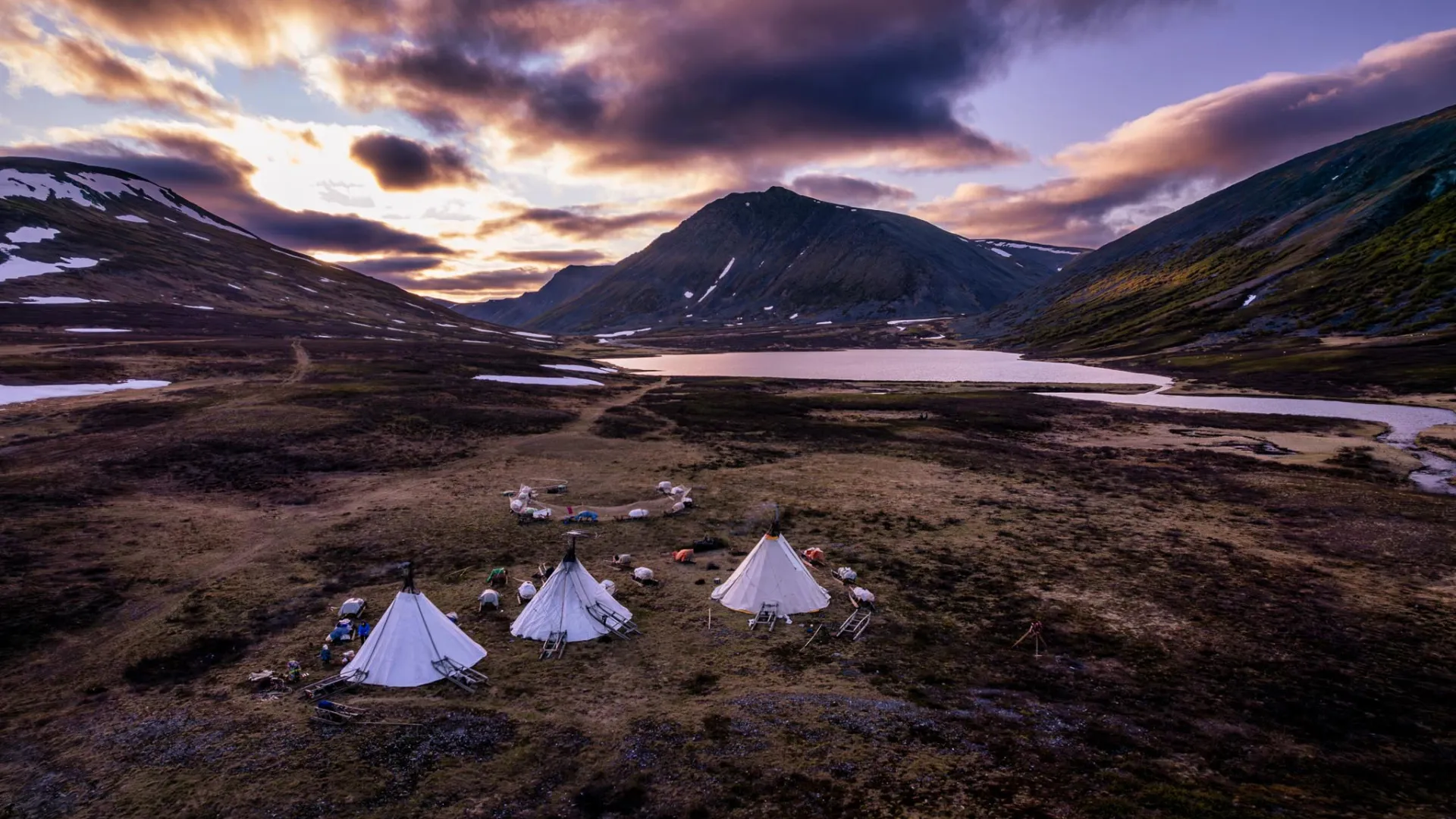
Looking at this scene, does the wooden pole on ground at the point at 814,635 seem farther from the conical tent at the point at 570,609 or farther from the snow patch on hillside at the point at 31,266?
the snow patch on hillside at the point at 31,266

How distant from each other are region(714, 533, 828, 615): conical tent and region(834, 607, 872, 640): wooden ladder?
1546mm

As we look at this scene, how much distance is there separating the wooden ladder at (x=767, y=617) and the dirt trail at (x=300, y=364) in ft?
285

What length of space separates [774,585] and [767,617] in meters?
1.45

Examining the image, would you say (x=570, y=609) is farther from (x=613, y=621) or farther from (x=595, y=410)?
(x=595, y=410)

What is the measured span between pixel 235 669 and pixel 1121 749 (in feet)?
96.7

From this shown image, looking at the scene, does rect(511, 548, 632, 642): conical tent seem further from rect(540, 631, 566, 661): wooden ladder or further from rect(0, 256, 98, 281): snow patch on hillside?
rect(0, 256, 98, 281): snow patch on hillside

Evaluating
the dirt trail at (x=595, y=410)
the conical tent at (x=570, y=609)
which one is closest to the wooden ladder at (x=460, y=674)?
the conical tent at (x=570, y=609)

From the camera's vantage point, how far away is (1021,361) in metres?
179

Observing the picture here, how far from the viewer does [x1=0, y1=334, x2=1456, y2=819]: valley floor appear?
16.1 metres

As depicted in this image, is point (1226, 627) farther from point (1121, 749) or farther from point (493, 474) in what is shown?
point (493, 474)

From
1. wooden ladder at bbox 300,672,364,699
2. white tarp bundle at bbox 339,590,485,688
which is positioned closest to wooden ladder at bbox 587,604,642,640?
white tarp bundle at bbox 339,590,485,688

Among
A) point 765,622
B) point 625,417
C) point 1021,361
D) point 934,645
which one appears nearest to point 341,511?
point 765,622

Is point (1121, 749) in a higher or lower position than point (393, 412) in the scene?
lower

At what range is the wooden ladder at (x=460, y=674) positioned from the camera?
21.4 metres
